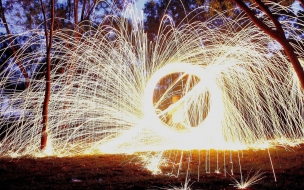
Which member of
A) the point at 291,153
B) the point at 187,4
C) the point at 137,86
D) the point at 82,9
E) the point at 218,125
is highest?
the point at 187,4

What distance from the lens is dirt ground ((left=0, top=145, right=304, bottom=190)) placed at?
7270 mm

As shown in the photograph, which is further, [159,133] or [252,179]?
[159,133]

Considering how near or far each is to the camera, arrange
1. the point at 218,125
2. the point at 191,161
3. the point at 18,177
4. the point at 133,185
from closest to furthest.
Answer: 1. the point at 133,185
2. the point at 18,177
3. the point at 191,161
4. the point at 218,125

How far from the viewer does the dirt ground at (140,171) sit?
23.9 ft

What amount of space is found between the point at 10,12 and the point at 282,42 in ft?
49.3

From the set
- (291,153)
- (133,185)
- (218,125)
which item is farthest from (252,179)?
(218,125)

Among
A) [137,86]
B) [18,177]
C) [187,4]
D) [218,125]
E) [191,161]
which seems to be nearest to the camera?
[18,177]

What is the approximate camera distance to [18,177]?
8477 mm

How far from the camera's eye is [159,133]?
12469 millimetres

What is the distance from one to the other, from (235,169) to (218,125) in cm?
379

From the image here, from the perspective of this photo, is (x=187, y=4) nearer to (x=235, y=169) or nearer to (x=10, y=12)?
(x=10, y=12)

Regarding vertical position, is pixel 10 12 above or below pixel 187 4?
below

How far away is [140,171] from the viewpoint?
8.80 m

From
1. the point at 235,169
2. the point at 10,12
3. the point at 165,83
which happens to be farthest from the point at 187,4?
the point at 235,169
